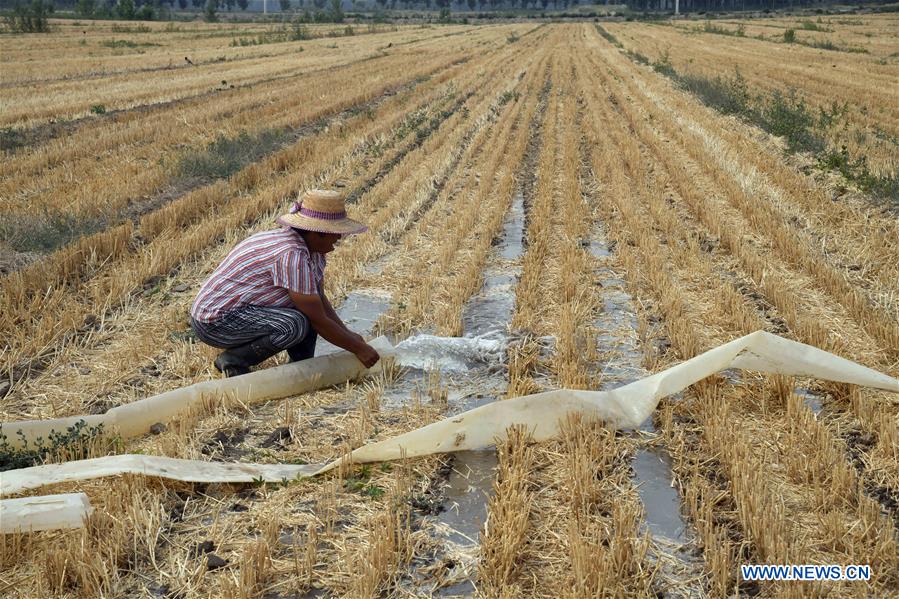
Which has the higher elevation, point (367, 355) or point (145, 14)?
point (145, 14)

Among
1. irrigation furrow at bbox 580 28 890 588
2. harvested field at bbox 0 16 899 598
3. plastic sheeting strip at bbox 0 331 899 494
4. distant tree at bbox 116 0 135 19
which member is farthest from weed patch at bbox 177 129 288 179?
distant tree at bbox 116 0 135 19

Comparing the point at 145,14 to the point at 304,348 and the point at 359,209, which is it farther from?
the point at 304,348

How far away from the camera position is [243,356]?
5.43m

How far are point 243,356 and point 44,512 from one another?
1923 millimetres

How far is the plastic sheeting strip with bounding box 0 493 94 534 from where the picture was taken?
11.8ft

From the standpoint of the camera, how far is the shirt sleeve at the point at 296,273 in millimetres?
5078

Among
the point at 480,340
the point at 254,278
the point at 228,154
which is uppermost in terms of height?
the point at 228,154

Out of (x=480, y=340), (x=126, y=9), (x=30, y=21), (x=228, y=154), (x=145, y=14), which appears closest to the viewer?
(x=480, y=340)

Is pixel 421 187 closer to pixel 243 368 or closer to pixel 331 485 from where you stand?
pixel 243 368

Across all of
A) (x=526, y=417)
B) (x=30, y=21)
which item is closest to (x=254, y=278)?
(x=526, y=417)

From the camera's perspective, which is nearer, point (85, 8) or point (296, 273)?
point (296, 273)

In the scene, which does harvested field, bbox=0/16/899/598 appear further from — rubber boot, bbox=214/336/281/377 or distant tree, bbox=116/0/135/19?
distant tree, bbox=116/0/135/19

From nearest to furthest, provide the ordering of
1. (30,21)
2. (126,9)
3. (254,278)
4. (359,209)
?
(254,278) < (359,209) < (30,21) < (126,9)

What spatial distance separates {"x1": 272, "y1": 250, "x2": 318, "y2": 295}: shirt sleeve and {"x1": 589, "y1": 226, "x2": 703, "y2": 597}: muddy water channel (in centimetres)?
201
